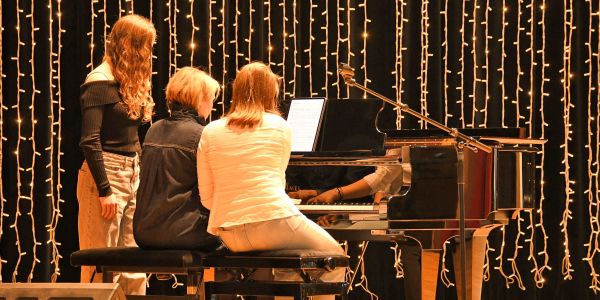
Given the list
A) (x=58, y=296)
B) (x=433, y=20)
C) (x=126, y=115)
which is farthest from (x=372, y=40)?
(x=58, y=296)

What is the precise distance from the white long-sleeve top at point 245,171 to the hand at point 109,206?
21.1 inches

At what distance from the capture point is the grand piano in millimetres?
4465

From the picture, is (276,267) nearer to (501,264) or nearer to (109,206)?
(109,206)

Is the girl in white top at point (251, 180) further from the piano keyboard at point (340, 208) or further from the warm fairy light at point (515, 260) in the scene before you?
the warm fairy light at point (515, 260)

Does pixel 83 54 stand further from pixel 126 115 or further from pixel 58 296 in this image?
pixel 58 296

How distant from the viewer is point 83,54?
6.15 metres

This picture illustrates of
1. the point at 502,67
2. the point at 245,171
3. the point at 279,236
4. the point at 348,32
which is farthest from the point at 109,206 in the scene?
the point at 502,67

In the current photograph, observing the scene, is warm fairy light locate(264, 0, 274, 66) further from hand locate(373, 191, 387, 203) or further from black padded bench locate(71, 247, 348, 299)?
black padded bench locate(71, 247, 348, 299)

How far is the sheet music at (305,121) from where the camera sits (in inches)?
192

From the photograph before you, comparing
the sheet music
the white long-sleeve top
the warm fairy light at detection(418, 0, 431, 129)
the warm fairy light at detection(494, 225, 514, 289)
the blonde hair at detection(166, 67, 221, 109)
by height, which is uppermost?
the warm fairy light at detection(418, 0, 431, 129)

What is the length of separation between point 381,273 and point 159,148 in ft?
8.16

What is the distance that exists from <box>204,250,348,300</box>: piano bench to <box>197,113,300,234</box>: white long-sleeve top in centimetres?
15

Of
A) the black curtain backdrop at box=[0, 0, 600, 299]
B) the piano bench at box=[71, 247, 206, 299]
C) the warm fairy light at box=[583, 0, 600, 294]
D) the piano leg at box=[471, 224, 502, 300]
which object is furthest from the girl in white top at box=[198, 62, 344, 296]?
the warm fairy light at box=[583, 0, 600, 294]

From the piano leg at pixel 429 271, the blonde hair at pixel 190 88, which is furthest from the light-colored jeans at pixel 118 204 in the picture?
the piano leg at pixel 429 271
